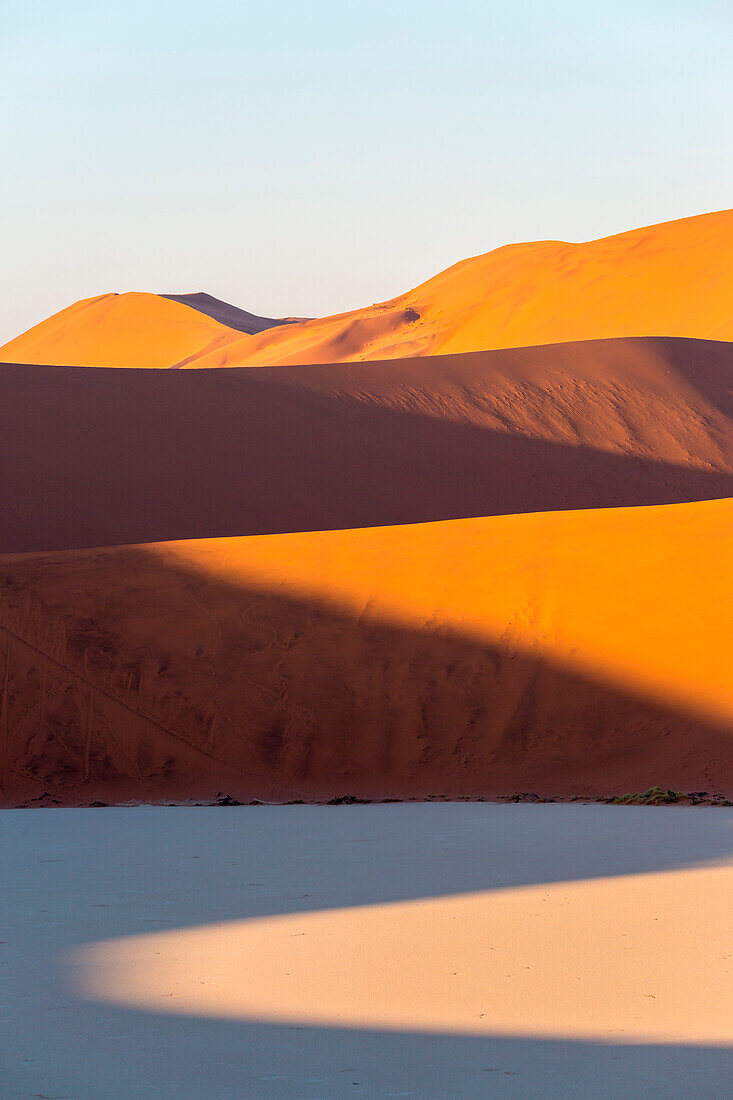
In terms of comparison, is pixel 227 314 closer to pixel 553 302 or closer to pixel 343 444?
pixel 553 302

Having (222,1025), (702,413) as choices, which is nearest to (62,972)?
(222,1025)

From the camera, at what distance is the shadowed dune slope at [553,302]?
67.3 metres

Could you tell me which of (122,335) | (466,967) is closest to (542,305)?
(122,335)

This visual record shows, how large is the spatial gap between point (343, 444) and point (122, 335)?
3666 inches

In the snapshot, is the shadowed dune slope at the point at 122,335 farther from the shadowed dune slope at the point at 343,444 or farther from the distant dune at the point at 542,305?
the shadowed dune slope at the point at 343,444

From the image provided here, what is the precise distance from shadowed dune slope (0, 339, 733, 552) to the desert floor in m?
20.4

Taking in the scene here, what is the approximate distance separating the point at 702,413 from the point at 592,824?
111ft

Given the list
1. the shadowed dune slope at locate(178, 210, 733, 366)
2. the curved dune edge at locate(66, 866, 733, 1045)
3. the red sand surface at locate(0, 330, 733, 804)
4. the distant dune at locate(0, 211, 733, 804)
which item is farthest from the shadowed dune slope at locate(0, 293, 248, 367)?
the curved dune edge at locate(66, 866, 733, 1045)

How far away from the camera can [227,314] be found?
13225 cm

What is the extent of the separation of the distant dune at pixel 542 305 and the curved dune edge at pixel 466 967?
55.1m

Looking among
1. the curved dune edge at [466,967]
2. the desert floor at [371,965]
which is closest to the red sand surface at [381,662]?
the desert floor at [371,965]

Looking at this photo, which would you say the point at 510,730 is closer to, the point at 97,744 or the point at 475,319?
the point at 97,744

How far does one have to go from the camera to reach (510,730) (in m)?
13.5

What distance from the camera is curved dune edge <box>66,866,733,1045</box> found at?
4344 mm
